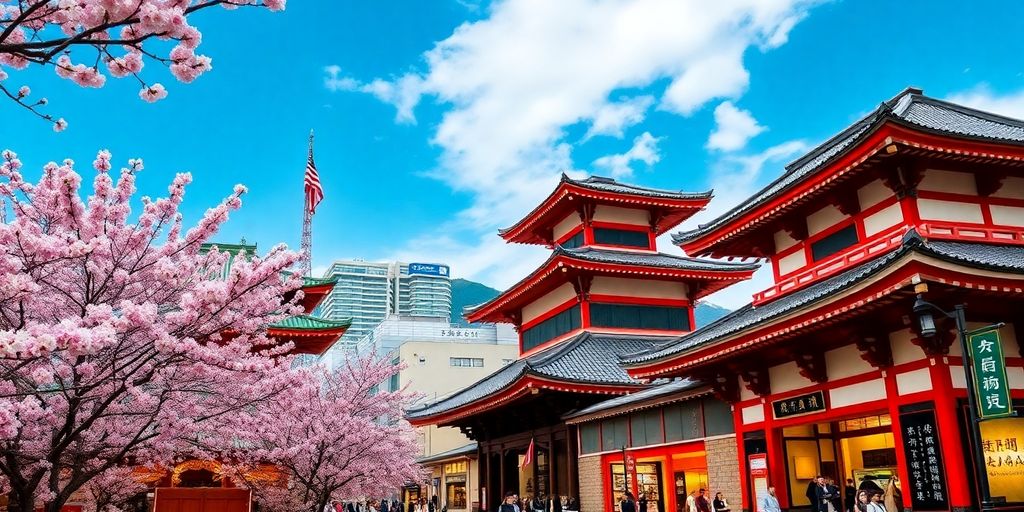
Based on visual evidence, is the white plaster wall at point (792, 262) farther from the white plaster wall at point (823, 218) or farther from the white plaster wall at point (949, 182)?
the white plaster wall at point (949, 182)

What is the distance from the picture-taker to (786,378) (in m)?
16.7

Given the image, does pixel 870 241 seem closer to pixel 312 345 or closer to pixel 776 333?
pixel 776 333

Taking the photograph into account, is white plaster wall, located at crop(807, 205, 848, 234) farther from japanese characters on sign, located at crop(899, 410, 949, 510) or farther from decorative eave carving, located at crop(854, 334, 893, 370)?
japanese characters on sign, located at crop(899, 410, 949, 510)

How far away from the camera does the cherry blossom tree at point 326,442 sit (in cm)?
2209

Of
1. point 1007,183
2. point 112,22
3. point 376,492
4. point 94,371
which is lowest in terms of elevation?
point 376,492

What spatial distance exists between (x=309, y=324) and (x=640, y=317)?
12.5m

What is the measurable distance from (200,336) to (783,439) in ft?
41.8

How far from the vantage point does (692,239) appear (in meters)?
20.4

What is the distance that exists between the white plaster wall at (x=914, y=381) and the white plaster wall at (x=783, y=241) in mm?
5559

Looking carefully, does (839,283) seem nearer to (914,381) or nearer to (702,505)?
(914,381)

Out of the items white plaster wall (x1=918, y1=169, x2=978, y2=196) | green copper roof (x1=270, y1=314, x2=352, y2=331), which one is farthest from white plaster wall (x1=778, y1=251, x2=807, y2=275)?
green copper roof (x1=270, y1=314, x2=352, y2=331)

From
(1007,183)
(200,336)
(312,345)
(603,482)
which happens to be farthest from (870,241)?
(312,345)

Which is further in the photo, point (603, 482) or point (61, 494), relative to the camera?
point (603, 482)

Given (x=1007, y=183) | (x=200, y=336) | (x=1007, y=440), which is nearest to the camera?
(x=200, y=336)
